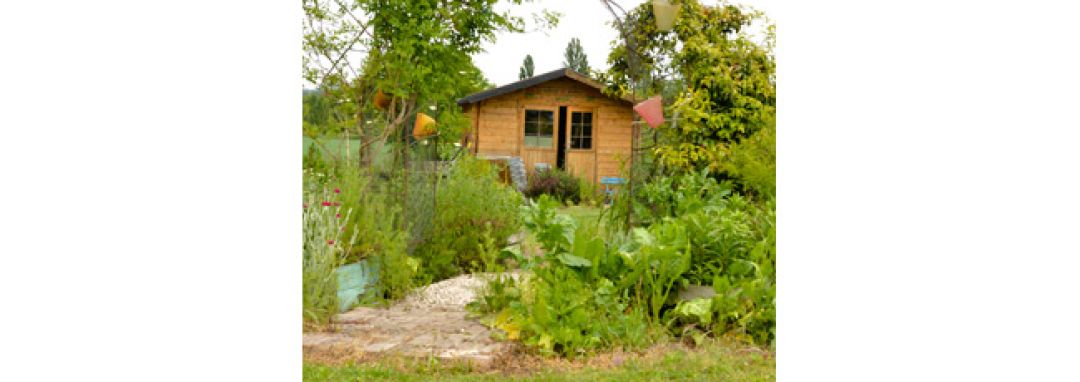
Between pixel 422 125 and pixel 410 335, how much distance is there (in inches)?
78.3

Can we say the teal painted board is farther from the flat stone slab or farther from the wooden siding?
the wooden siding

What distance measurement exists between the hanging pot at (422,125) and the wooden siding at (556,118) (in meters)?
7.34

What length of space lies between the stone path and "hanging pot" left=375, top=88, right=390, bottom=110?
4.21 ft

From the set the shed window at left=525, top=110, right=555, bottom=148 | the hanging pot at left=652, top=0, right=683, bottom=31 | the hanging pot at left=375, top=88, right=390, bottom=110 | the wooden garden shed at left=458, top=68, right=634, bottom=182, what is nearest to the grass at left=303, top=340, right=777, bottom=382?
the hanging pot at left=375, top=88, right=390, bottom=110

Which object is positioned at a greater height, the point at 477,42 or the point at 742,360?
the point at 477,42

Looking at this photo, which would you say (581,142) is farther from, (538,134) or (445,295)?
(445,295)

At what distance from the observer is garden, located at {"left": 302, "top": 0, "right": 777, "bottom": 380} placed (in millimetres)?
3682

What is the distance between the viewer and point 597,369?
135 inches

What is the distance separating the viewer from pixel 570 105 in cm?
1323

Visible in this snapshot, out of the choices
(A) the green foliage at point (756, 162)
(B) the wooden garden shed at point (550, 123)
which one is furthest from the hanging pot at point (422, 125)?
(B) the wooden garden shed at point (550, 123)

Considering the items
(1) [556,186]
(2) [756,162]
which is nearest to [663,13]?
(2) [756,162]
